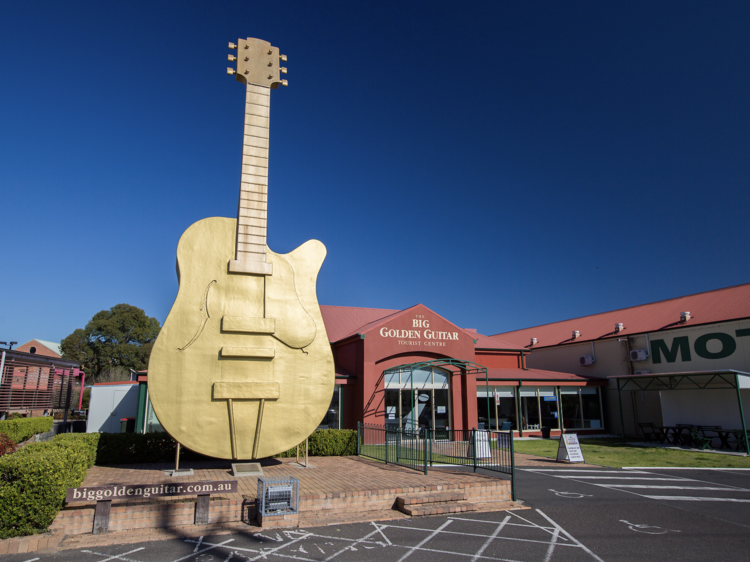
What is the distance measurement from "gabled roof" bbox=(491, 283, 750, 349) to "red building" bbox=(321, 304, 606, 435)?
5.85 metres

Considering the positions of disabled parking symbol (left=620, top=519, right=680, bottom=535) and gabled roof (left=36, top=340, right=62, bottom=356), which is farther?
gabled roof (left=36, top=340, right=62, bottom=356)

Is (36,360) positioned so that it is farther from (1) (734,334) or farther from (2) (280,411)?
(1) (734,334)

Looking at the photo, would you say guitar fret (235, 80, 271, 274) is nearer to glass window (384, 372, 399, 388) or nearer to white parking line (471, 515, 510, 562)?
white parking line (471, 515, 510, 562)

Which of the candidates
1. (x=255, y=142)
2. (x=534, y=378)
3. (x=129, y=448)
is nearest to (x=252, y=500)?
(x=129, y=448)

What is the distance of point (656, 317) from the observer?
24.4 meters

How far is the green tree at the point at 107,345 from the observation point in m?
41.3

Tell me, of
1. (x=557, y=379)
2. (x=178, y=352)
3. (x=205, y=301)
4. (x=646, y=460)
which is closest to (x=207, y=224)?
(x=205, y=301)

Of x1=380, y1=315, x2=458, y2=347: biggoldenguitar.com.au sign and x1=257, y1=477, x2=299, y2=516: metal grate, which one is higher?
x1=380, y1=315, x2=458, y2=347: biggoldenguitar.com.au sign

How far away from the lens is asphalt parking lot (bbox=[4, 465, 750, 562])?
6.11 metres

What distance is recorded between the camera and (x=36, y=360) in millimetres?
20953

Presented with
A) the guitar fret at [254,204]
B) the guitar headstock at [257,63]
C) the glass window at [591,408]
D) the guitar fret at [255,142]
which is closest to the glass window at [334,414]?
the guitar fret at [254,204]

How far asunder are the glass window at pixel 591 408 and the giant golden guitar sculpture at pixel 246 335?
698 inches

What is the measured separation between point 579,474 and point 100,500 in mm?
11044

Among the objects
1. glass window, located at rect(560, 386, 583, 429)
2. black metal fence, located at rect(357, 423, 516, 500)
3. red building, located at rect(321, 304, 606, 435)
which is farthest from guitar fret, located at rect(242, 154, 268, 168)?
glass window, located at rect(560, 386, 583, 429)
